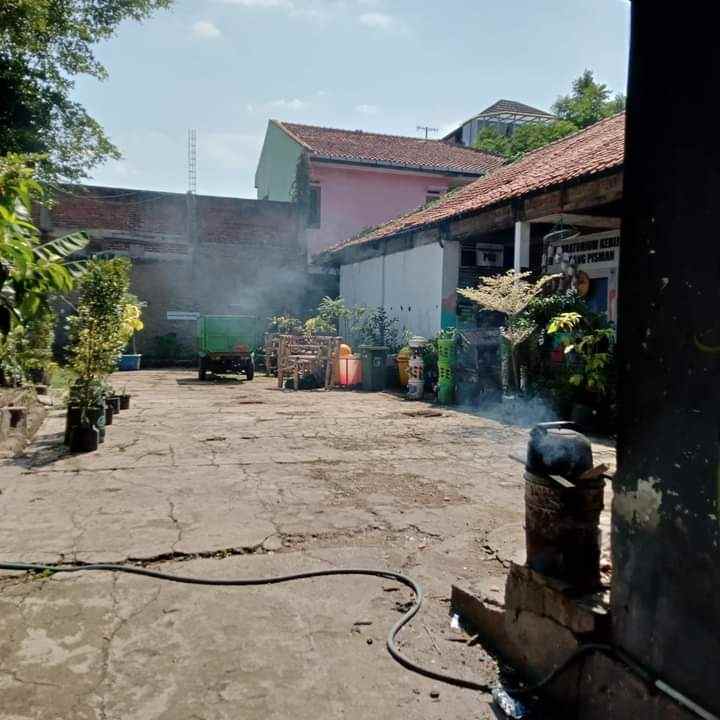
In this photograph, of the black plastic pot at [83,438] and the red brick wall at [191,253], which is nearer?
the black plastic pot at [83,438]

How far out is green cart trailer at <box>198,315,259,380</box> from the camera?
16234mm

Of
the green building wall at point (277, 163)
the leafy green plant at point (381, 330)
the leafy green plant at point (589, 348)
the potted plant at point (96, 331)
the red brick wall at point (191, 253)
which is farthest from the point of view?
the green building wall at point (277, 163)

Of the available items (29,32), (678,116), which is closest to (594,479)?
(678,116)

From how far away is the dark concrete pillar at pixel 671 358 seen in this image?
1.81 meters

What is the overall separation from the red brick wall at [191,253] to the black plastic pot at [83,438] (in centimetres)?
1519

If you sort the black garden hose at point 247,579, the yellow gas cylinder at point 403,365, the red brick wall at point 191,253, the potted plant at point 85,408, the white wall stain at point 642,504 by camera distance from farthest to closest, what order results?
the red brick wall at point 191,253 < the yellow gas cylinder at point 403,365 < the potted plant at point 85,408 < the black garden hose at point 247,579 < the white wall stain at point 642,504

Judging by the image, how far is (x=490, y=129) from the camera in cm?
3672

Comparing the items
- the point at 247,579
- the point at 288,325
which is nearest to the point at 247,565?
the point at 247,579

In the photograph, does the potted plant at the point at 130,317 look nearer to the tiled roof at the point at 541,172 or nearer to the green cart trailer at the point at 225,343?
the green cart trailer at the point at 225,343

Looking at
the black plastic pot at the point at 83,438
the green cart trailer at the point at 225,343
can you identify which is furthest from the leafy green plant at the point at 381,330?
the black plastic pot at the point at 83,438

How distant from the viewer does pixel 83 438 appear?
6.83 metres

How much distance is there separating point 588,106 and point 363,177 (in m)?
20.4

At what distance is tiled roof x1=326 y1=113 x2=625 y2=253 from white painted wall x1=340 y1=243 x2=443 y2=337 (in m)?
0.78

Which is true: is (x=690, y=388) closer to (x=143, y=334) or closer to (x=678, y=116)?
(x=678, y=116)
